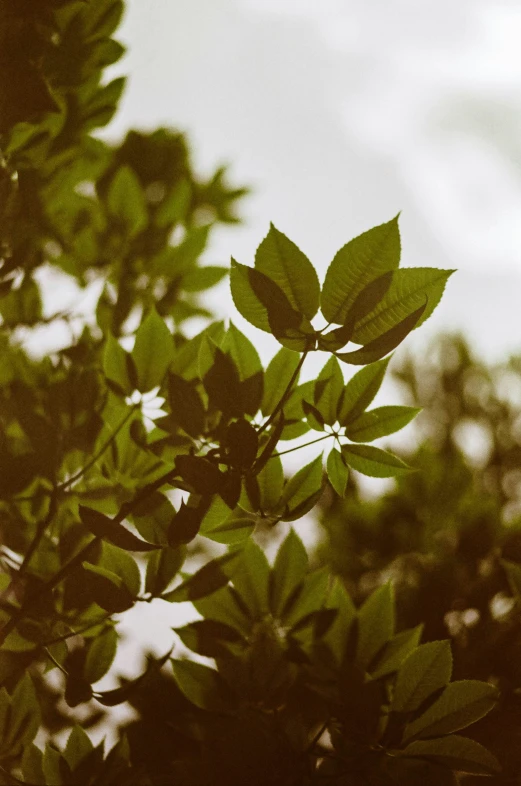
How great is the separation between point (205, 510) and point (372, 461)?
0.20 metres

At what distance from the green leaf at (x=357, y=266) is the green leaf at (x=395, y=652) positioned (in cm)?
44

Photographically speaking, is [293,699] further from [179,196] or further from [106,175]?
[106,175]

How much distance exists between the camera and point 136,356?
0.82m

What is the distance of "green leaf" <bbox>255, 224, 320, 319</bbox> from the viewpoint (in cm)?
60

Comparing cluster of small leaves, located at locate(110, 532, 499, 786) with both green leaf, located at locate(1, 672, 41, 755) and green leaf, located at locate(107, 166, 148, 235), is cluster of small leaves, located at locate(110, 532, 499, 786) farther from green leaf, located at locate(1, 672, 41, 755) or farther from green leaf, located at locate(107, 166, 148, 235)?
green leaf, located at locate(107, 166, 148, 235)

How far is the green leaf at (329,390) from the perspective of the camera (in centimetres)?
66

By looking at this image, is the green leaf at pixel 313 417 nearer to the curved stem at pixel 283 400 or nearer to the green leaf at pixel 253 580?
the curved stem at pixel 283 400

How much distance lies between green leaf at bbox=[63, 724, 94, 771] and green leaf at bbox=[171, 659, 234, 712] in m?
0.12

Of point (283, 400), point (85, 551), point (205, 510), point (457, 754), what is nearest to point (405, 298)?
point (283, 400)

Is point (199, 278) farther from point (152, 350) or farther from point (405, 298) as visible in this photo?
point (405, 298)

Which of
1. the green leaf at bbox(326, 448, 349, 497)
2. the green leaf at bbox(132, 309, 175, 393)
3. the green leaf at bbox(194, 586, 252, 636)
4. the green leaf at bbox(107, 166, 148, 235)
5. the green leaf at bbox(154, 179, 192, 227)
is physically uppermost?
the green leaf at bbox(154, 179, 192, 227)

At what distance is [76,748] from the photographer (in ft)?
2.38

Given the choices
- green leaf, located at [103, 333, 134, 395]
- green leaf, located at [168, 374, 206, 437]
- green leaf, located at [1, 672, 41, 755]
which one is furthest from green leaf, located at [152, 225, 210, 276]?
green leaf, located at [1, 672, 41, 755]

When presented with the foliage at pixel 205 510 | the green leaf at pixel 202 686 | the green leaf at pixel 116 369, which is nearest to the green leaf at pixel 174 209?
the foliage at pixel 205 510
